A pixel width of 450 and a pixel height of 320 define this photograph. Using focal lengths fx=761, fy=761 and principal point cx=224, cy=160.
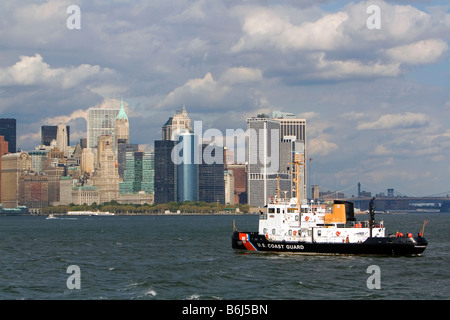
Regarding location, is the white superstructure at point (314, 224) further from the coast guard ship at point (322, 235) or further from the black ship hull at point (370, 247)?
the black ship hull at point (370, 247)

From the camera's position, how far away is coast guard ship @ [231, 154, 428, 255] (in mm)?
84250

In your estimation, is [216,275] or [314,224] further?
[314,224]

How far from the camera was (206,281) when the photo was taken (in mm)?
65188

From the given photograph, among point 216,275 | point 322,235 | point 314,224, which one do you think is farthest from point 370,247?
point 216,275

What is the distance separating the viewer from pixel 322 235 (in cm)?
8569

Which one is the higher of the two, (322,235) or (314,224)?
(314,224)

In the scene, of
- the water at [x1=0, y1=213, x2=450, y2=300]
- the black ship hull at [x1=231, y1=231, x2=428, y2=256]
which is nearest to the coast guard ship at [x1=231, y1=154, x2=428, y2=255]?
the black ship hull at [x1=231, y1=231, x2=428, y2=256]

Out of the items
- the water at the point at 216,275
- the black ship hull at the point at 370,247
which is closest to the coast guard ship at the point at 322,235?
the black ship hull at the point at 370,247

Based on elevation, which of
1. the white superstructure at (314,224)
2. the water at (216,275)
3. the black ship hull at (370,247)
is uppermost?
the white superstructure at (314,224)

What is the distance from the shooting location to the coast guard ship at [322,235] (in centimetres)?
8425

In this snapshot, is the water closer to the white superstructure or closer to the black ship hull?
the black ship hull

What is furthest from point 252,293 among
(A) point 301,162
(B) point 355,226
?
(A) point 301,162

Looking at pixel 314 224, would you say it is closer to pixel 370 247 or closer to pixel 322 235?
pixel 322 235
